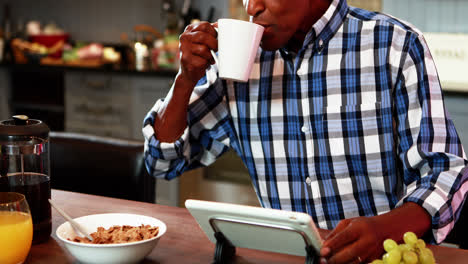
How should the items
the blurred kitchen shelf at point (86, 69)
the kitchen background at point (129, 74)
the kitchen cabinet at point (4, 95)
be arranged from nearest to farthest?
the kitchen background at point (129, 74), the blurred kitchen shelf at point (86, 69), the kitchen cabinet at point (4, 95)

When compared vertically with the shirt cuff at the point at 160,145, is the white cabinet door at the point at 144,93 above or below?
below

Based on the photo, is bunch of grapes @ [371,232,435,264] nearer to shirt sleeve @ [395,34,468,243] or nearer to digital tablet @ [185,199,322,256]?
digital tablet @ [185,199,322,256]

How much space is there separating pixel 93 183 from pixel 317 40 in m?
0.65

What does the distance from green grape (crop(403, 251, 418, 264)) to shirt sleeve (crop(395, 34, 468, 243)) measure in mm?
274

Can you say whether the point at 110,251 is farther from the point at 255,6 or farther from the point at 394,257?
the point at 255,6

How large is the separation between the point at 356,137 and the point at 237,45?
0.37 m

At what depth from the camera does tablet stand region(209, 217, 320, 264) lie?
0.89m

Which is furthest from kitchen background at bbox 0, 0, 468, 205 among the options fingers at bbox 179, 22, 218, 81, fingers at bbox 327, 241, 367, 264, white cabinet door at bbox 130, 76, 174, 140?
fingers at bbox 327, 241, 367, 264

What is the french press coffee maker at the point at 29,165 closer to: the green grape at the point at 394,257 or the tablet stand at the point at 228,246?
the tablet stand at the point at 228,246

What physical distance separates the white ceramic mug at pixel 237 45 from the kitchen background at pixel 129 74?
1.80 meters

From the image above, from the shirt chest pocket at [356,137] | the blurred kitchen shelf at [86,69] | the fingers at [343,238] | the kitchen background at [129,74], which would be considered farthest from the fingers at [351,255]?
the blurred kitchen shelf at [86,69]

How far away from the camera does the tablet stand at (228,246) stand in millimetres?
892

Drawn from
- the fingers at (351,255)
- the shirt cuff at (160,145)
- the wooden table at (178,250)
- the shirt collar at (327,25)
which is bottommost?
the wooden table at (178,250)

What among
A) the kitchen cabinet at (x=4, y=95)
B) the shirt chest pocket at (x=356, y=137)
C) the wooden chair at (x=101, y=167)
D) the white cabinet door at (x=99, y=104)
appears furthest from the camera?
the kitchen cabinet at (x=4, y=95)
